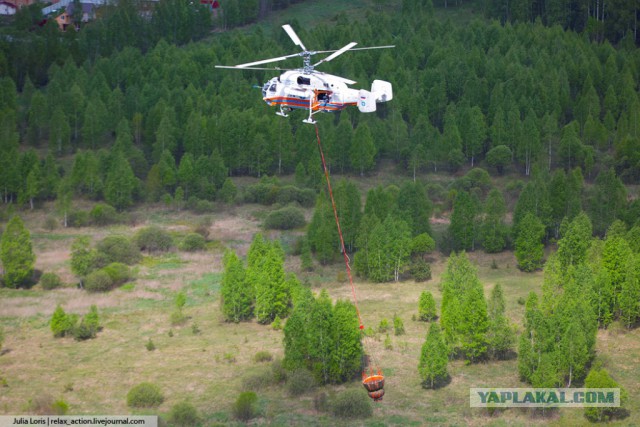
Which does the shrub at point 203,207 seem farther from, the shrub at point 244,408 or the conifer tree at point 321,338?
the shrub at point 244,408

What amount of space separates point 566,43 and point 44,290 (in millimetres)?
91254

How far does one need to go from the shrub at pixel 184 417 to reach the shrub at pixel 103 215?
50273 mm

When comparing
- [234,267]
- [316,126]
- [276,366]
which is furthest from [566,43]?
[276,366]

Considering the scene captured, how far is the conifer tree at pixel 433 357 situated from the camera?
8600cm

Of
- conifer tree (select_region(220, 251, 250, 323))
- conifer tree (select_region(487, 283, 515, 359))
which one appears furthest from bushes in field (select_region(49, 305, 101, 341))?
conifer tree (select_region(487, 283, 515, 359))

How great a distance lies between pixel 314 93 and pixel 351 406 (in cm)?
2577

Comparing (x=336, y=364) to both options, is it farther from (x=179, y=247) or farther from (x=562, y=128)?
(x=562, y=128)

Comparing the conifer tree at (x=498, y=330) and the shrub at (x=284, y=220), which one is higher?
the conifer tree at (x=498, y=330)

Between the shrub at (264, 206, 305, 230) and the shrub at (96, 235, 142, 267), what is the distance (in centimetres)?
→ 1567

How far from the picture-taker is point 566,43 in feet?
564

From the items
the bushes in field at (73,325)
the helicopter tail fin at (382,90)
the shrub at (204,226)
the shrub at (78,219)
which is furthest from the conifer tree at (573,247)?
the shrub at (78,219)

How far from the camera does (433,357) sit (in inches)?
3386

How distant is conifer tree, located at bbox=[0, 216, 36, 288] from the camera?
110m

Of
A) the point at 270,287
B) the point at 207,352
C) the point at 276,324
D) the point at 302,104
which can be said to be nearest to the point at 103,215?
the point at 270,287
